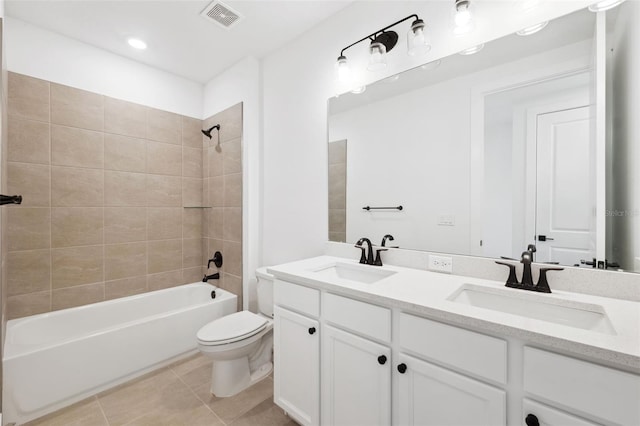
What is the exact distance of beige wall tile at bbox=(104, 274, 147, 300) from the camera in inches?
96.8

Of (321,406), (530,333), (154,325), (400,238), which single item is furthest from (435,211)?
(154,325)

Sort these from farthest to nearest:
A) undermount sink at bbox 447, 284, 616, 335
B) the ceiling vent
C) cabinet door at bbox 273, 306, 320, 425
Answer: the ceiling vent
cabinet door at bbox 273, 306, 320, 425
undermount sink at bbox 447, 284, 616, 335

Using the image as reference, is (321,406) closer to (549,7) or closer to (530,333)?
(530,333)

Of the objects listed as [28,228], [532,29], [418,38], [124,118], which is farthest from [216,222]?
[532,29]

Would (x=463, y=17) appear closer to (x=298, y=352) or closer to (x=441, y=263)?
(x=441, y=263)

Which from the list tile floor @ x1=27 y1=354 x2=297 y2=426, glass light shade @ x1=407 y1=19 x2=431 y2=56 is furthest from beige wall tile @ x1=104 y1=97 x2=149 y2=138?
glass light shade @ x1=407 y1=19 x2=431 y2=56

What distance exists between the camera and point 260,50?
2.45 m

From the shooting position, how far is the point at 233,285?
272 cm

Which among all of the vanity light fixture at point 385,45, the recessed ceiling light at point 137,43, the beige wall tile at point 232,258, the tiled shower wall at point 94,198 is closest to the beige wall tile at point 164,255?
the tiled shower wall at point 94,198

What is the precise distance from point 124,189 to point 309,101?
6.29ft

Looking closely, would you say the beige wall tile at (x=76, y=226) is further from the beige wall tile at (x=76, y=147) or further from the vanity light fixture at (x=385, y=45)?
the vanity light fixture at (x=385, y=45)

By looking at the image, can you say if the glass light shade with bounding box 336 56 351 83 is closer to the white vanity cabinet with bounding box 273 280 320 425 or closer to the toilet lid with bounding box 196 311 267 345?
the white vanity cabinet with bounding box 273 280 320 425

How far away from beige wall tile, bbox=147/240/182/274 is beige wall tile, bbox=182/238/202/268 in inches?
1.7

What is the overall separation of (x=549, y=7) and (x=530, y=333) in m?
1.39
